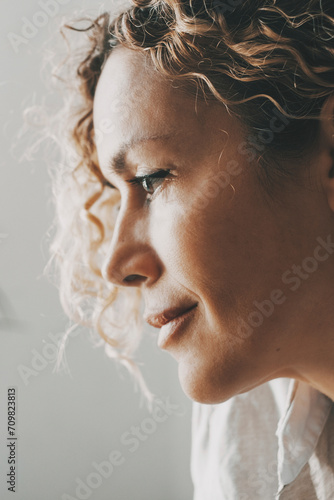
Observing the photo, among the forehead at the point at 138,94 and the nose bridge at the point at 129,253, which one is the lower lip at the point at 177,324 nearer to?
the nose bridge at the point at 129,253

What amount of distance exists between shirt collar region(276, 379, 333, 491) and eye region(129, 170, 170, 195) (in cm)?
39

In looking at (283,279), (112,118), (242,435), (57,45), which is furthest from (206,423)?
(57,45)

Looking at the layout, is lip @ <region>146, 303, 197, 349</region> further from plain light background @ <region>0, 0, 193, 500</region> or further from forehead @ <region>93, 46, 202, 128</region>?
plain light background @ <region>0, 0, 193, 500</region>

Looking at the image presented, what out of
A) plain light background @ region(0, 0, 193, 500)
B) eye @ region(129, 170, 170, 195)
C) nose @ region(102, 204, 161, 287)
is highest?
eye @ region(129, 170, 170, 195)

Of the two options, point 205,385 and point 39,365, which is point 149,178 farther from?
point 39,365

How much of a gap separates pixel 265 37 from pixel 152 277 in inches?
11.9

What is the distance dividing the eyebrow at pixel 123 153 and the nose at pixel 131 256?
0.06 metres

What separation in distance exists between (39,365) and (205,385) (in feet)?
2.20

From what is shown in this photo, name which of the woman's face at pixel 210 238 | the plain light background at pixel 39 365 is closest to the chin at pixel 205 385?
the woman's face at pixel 210 238

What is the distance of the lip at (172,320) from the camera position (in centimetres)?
65

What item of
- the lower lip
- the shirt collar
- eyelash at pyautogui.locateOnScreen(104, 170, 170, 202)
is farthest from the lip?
the shirt collar

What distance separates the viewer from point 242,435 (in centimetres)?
89

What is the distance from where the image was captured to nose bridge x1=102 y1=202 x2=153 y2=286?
25.7 inches

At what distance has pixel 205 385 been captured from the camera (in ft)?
2.11
